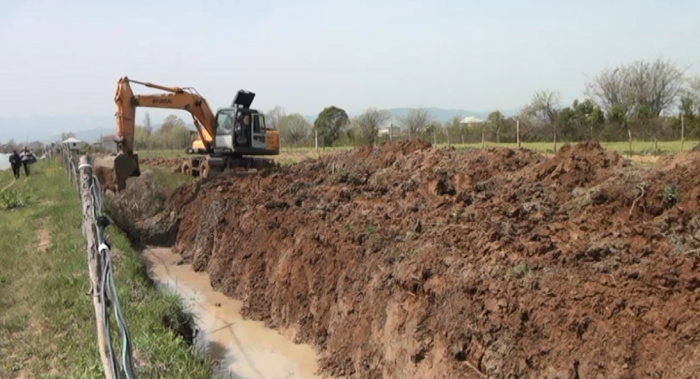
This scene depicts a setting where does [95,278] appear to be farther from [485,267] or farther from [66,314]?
[485,267]

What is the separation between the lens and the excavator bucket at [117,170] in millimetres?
15250

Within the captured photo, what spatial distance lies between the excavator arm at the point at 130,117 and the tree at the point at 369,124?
20.0 metres

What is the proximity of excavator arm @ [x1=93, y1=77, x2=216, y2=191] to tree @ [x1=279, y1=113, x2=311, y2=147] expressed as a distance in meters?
29.7

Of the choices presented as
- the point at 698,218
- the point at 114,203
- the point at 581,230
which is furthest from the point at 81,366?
the point at 114,203

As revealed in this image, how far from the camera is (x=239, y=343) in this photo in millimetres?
8828

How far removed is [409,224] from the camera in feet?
29.1

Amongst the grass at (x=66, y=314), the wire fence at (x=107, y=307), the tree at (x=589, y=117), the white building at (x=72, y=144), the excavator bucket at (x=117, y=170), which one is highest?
the tree at (x=589, y=117)

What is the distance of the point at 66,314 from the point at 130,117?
1001 centimetres

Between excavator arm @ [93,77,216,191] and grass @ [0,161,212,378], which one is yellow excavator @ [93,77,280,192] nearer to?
excavator arm @ [93,77,216,191]

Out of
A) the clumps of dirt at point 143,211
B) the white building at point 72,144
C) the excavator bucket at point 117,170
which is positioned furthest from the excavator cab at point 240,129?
the white building at point 72,144

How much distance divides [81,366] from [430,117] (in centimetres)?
4978

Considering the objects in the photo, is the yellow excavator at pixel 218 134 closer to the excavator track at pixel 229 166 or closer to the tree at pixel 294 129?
the excavator track at pixel 229 166

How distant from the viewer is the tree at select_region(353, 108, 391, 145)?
40.2 m

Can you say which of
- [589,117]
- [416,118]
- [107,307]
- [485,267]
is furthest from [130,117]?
[416,118]
